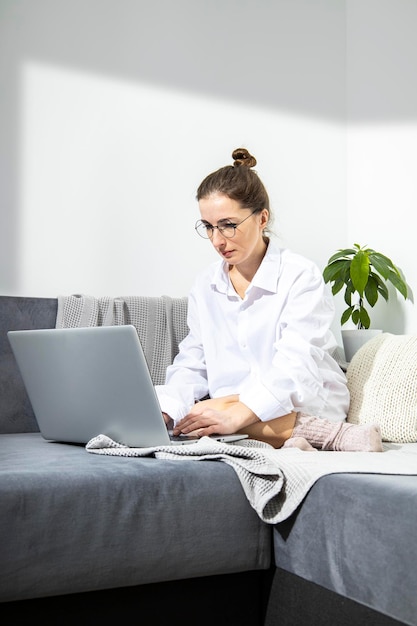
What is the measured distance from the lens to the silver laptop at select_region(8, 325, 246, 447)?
1.58 metres

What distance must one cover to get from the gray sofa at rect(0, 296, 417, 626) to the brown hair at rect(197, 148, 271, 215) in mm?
882

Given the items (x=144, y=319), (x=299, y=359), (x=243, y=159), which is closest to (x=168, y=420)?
(x=299, y=359)

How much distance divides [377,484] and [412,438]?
86cm

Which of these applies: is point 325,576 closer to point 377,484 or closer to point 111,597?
point 377,484

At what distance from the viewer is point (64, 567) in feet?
4.48

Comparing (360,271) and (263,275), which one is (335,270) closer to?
(360,271)

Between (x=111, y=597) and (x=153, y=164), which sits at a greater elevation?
(x=153, y=164)

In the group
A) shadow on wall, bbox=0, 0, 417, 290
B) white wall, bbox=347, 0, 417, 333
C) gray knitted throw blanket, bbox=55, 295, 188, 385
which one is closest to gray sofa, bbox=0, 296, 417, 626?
gray knitted throw blanket, bbox=55, 295, 188, 385

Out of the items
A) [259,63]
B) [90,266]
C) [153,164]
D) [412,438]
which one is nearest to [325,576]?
[412,438]

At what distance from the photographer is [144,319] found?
254 centimetres

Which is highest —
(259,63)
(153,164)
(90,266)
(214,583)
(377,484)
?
(259,63)

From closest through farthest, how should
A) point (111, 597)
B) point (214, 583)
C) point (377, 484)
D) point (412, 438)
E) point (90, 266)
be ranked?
point (377, 484)
point (111, 597)
point (214, 583)
point (412, 438)
point (90, 266)

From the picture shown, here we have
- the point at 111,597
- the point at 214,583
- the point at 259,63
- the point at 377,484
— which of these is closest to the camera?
the point at 377,484

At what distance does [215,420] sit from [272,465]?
308 mm
